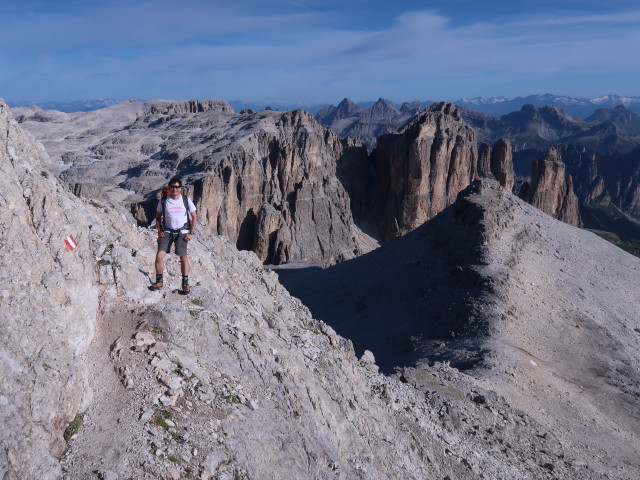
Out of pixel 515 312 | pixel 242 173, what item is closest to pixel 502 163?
pixel 242 173

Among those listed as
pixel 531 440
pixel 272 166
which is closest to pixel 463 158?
pixel 272 166

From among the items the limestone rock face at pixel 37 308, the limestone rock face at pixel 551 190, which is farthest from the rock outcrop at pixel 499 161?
the limestone rock face at pixel 37 308

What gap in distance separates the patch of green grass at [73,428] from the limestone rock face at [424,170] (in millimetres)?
86119

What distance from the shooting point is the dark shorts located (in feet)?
44.1

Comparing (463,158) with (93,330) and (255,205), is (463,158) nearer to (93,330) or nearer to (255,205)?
(255,205)

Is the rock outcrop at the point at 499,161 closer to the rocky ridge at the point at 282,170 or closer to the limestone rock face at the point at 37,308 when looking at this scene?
the rocky ridge at the point at 282,170

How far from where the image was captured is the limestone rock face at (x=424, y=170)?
94062 millimetres

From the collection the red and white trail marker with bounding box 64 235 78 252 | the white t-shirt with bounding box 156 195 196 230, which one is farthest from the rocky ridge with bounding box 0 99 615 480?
the white t-shirt with bounding box 156 195 196 230

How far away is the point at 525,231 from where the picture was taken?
46.8m

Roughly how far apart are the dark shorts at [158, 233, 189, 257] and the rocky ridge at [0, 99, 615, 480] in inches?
32.9

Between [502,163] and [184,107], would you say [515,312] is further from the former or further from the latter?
[184,107]

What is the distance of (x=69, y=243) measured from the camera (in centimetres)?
1167

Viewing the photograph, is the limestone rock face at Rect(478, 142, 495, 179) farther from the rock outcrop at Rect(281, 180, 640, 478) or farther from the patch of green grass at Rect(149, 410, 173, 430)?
the patch of green grass at Rect(149, 410, 173, 430)

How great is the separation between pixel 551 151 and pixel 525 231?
7092 cm
